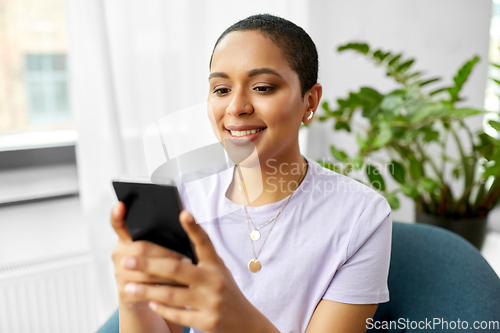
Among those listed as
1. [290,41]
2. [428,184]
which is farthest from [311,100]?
[428,184]

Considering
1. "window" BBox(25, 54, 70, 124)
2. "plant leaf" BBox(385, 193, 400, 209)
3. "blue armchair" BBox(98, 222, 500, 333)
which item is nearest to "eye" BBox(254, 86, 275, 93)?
"blue armchair" BBox(98, 222, 500, 333)

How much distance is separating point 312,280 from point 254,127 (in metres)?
0.27

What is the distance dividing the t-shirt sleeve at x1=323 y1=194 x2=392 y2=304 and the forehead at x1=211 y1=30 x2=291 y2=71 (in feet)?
0.92

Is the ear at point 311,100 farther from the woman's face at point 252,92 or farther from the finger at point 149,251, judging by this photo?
the finger at point 149,251

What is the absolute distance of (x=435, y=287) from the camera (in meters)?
0.73

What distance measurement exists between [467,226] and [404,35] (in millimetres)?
867

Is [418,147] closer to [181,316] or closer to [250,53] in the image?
[250,53]

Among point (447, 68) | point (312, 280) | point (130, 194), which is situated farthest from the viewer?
point (447, 68)

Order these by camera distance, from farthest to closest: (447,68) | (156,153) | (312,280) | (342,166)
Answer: (447,68)
(342,166)
(312,280)
(156,153)

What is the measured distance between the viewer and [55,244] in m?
1.29

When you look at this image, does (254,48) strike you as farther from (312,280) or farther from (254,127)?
(312,280)

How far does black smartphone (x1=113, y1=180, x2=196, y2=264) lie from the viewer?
0.36 m

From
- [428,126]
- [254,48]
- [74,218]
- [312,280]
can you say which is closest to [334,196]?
[312,280]

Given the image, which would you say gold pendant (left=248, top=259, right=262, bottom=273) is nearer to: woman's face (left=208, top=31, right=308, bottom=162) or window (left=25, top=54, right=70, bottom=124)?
woman's face (left=208, top=31, right=308, bottom=162)
